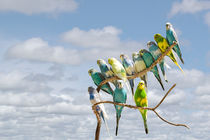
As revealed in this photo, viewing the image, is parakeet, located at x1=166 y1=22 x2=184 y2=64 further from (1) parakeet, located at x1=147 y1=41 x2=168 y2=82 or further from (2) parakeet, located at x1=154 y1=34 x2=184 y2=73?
(1) parakeet, located at x1=147 y1=41 x2=168 y2=82

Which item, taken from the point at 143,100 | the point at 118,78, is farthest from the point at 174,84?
the point at 118,78

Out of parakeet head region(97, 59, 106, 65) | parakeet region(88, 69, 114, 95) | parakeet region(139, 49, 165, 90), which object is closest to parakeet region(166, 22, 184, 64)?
parakeet region(139, 49, 165, 90)

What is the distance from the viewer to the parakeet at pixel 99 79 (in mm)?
5441

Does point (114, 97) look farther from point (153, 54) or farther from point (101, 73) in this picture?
point (153, 54)

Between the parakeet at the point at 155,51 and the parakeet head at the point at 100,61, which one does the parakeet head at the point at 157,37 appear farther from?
the parakeet head at the point at 100,61

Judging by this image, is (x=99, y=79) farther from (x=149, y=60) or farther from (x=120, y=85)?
(x=149, y=60)

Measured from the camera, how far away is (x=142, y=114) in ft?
16.6

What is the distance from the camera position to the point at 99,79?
5496 mm

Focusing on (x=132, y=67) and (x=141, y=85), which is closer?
(x=141, y=85)

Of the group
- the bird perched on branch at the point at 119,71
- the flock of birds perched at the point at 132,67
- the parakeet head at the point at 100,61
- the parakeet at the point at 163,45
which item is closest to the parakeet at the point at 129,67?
the flock of birds perched at the point at 132,67

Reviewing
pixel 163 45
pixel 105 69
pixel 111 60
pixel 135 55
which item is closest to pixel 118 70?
pixel 111 60

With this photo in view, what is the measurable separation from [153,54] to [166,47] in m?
0.25

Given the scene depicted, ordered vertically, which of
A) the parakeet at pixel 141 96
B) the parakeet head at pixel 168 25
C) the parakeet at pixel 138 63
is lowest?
the parakeet at pixel 141 96

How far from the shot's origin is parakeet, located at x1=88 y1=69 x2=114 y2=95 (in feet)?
17.9
